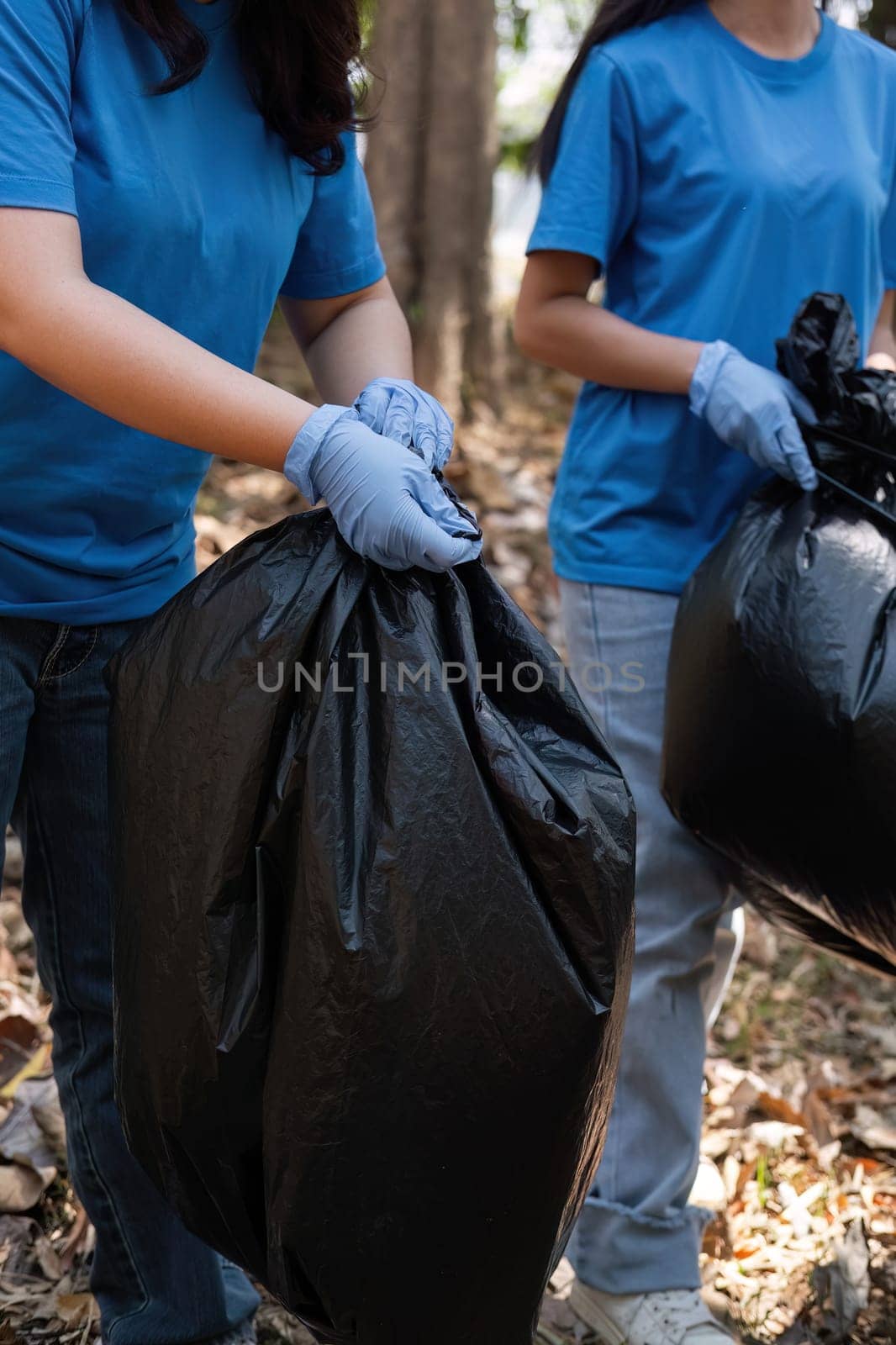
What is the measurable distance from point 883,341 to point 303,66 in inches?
45.7

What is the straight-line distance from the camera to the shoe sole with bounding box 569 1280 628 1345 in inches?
75.5

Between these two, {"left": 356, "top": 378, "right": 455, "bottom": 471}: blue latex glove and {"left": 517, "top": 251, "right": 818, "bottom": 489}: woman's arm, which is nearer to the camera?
{"left": 356, "top": 378, "right": 455, "bottom": 471}: blue latex glove

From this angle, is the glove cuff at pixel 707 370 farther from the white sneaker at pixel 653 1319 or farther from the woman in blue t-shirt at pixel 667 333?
the white sneaker at pixel 653 1319

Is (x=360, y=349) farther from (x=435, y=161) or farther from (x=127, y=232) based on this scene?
(x=435, y=161)

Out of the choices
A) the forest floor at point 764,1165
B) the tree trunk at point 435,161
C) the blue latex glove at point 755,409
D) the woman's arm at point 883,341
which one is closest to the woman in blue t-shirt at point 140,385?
the forest floor at point 764,1165

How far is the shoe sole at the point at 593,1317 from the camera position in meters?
1.92

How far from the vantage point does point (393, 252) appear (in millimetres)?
4953

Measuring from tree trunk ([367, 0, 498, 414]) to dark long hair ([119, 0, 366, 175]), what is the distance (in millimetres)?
3433

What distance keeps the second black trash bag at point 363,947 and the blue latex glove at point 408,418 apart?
134 mm

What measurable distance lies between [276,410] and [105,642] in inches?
16.8

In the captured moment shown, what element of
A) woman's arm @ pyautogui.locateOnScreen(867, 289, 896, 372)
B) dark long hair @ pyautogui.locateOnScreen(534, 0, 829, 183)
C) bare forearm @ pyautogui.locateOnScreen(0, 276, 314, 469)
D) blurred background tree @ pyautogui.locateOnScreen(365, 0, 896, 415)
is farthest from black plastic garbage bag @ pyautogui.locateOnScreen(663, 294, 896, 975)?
blurred background tree @ pyautogui.locateOnScreen(365, 0, 896, 415)

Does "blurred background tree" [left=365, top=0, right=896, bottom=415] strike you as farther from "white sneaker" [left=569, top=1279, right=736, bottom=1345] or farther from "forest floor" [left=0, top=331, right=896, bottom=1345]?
"white sneaker" [left=569, top=1279, right=736, bottom=1345]

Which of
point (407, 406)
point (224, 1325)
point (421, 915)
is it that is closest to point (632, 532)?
point (407, 406)

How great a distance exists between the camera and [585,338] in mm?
1918
